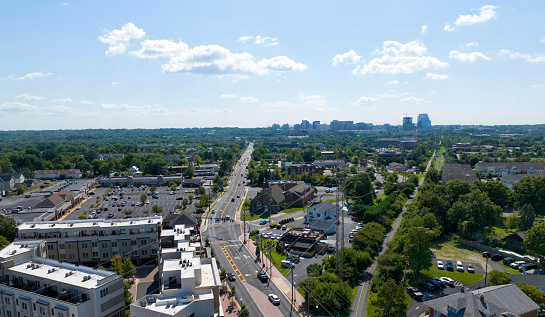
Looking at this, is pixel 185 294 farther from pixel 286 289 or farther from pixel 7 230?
pixel 7 230

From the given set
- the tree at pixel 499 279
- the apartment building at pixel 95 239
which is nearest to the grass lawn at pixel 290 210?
the apartment building at pixel 95 239

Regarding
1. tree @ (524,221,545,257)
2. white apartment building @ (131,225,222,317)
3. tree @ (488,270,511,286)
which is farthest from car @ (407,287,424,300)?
white apartment building @ (131,225,222,317)

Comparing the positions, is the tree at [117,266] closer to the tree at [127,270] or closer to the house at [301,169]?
the tree at [127,270]

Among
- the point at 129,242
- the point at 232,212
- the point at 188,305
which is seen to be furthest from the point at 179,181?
the point at 188,305

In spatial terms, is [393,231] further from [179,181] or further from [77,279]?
[179,181]

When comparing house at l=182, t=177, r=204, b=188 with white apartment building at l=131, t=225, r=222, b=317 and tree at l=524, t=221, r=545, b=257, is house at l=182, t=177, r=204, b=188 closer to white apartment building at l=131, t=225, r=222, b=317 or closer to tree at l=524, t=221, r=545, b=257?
white apartment building at l=131, t=225, r=222, b=317

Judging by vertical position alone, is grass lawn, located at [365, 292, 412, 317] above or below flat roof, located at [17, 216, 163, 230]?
below

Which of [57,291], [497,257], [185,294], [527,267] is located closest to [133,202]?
[57,291]
